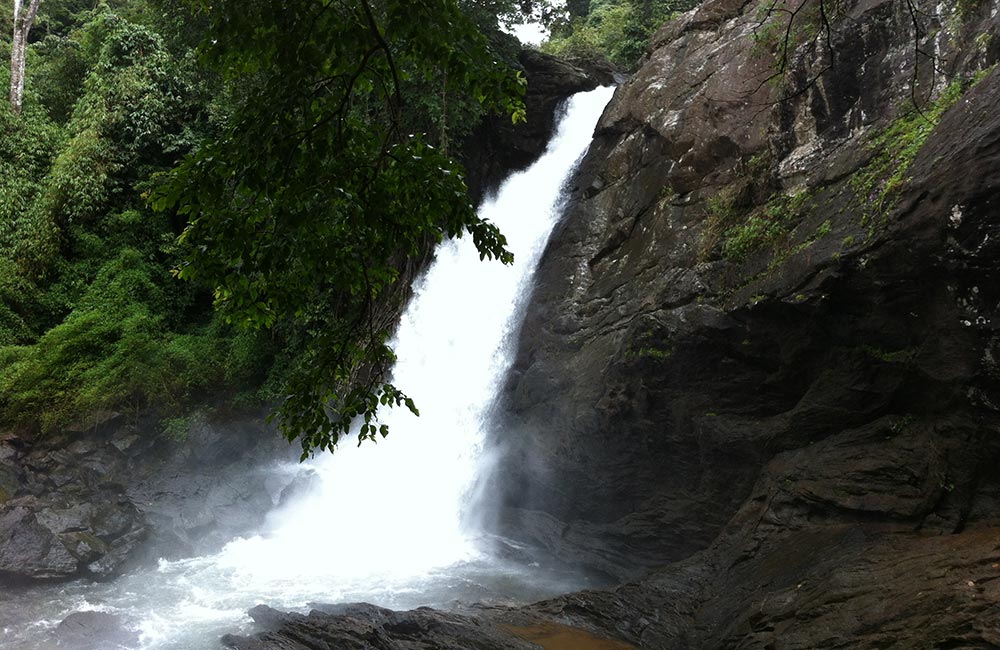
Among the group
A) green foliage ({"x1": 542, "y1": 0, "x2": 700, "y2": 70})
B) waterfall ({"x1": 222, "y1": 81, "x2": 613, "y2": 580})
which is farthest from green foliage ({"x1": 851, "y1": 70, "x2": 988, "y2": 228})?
green foliage ({"x1": 542, "y1": 0, "x2": 700, "y2": 70})

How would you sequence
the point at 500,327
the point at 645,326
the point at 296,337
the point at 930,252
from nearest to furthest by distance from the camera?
the point at 930,252 < the point at 645,326 < the point at 500,327 < the point at 296,337

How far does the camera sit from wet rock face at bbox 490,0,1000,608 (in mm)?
6355

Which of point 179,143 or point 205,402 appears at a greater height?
point 179,143

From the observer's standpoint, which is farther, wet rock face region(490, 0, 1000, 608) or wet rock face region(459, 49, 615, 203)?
wet rock face region(459, 49, 615, 203)

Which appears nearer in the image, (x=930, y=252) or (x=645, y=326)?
(x=930, y=252)

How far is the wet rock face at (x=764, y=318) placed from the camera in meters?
6.36

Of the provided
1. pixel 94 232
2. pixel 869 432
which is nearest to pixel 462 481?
pixel 869 432

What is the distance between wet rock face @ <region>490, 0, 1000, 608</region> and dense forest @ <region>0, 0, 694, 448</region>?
3.61 meters

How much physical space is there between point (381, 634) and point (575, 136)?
501 inches

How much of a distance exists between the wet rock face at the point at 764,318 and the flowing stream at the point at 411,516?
1.00 m

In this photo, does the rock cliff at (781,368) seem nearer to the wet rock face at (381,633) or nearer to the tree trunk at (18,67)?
the wet rock face at (381,633)

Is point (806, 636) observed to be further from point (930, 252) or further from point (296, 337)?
point (296, 337)

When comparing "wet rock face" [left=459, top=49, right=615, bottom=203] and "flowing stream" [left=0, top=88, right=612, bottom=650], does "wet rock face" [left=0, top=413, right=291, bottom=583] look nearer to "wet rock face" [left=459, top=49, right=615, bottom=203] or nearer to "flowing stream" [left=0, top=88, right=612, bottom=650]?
"flowing stream" [left=0, top=88, right=612, bottom=650]

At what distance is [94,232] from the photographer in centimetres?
1574
